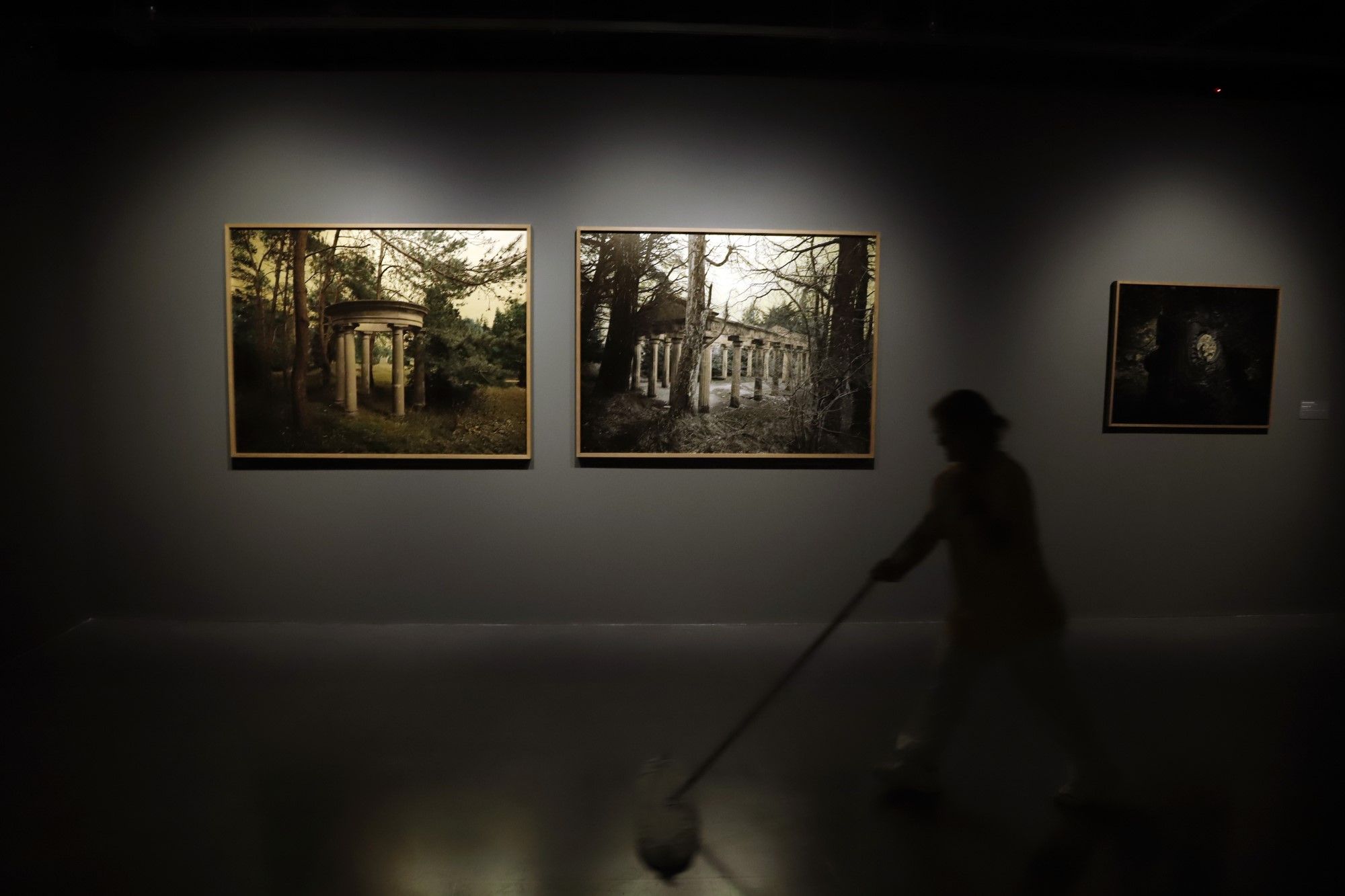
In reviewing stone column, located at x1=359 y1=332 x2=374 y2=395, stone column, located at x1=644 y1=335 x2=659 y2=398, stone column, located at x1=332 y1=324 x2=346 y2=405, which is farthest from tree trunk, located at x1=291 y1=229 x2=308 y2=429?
stone column, located at x1=644 y1=335 x2=659 y2=398

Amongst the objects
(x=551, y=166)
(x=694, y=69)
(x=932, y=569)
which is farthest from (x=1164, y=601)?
(x=551, y=166)

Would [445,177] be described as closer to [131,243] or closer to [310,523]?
[131,243]

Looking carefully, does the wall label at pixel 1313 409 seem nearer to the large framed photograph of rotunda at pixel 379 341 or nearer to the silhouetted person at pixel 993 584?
the silhouetted person at pixel 993 584

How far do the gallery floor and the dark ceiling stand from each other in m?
3.46

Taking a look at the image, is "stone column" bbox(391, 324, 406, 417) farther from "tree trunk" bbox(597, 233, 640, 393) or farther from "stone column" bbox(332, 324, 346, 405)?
"tree trunk" bbox(597, 233, 640, 393)

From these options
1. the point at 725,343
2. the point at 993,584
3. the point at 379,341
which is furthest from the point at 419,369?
the point at 993,584

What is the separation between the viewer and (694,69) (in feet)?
13.7

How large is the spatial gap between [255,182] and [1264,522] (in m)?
6.82

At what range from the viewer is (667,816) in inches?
89.4

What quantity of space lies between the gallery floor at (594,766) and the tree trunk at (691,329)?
4.85 feet

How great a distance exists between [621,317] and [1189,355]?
12.0 feet

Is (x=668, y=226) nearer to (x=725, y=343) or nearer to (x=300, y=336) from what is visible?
(x=725, y=343)

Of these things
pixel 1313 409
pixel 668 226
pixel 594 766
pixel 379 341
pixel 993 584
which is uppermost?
pixel 668 226

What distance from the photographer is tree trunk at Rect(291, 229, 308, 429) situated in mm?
4145
